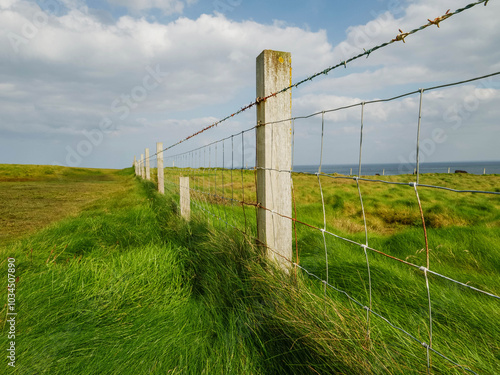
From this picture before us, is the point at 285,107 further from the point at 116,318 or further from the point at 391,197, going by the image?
the point at 391,197

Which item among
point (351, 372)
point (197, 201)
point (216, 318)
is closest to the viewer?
point (351, 372)

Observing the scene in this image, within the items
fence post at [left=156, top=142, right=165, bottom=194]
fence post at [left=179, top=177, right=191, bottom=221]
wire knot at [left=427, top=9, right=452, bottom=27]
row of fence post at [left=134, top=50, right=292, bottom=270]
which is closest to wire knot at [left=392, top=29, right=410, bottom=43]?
wire knot at [left=427, top=9, right=452, bottom=27]

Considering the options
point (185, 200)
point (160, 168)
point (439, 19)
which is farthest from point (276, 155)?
point (160, 168)

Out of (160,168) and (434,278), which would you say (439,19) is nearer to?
(434,278)

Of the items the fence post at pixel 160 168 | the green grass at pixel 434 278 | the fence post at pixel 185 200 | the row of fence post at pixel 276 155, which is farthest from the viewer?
the fence post at pixel 160 168

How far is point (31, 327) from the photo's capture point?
5.93ft

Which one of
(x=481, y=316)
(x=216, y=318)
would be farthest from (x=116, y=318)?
(x=481, y=316)

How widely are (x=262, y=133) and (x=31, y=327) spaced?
1911 millimetres

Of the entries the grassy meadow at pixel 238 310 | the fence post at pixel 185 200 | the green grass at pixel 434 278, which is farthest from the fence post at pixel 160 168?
the grassy meadow at pixel 238 310

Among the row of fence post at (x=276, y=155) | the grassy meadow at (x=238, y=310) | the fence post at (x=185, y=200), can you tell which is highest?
the row of fence post at (x=276, y=155)

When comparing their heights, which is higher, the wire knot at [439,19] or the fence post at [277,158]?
the wire knot at [439,19]

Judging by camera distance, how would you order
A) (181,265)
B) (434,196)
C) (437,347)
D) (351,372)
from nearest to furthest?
(351,372) < (437,347) < (181,265) < (434,196)

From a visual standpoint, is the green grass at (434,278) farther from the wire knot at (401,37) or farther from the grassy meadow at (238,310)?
the wire knot at (401,37)

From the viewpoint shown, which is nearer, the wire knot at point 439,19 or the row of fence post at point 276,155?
the wire knot at point 439,19
